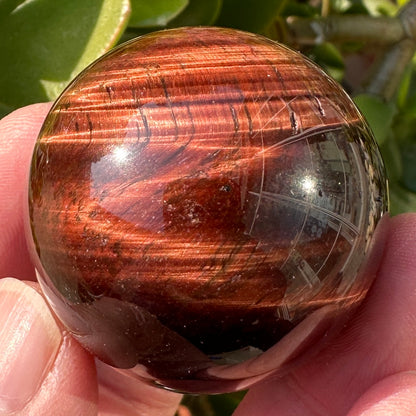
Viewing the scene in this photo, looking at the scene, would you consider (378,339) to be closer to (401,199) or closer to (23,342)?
(23,342)

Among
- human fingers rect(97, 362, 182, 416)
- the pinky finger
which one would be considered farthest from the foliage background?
the pinky finger

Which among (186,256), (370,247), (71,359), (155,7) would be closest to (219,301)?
(186,256)

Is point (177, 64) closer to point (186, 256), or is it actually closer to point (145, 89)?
point (145, 89)

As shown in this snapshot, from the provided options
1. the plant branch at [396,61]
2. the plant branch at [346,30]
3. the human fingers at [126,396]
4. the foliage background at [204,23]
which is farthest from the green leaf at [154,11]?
the human fingers at [126,396]

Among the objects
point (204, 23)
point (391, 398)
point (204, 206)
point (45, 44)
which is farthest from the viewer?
point (204, 23)

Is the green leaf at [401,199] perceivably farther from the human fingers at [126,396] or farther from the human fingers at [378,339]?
the human fingers at [126,396]

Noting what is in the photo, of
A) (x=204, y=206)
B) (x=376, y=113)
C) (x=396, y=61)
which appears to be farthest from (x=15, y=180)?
(x=396, y=61)

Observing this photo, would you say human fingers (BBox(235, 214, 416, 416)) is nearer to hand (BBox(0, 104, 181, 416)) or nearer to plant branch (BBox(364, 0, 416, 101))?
hand (BBox(0, 104, 181, 416))
